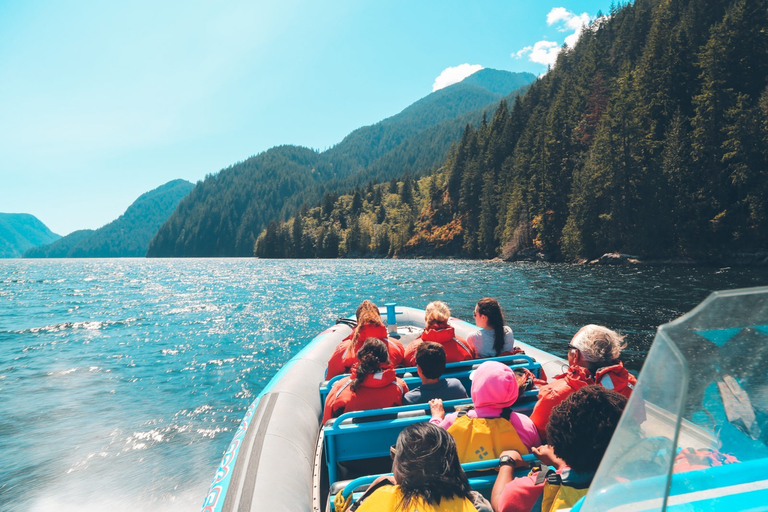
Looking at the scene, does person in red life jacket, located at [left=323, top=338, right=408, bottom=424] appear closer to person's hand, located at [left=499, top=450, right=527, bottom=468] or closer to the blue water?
person's hand, located at [left=499, top=450, right=527, bottom=468]

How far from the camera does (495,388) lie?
2.74 meters

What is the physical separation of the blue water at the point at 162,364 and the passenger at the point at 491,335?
15.4ft

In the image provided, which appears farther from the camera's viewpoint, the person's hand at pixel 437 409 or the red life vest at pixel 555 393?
the person's hand at pixel 437 409

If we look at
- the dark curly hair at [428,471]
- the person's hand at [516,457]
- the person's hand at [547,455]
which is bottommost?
the person's hand at [516,457]

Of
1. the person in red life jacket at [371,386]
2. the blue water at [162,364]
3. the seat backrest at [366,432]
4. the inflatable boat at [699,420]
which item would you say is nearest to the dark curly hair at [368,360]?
the person in red life jacket at [371,386]

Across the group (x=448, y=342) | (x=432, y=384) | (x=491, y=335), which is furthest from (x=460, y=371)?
(x=432, y=384)

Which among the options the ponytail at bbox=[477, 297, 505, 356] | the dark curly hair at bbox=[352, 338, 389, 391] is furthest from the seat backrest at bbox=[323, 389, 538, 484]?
the ponytail at bbox=[477, 297, 505, 356]

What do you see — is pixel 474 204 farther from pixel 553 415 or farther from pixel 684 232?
pixel 553 415

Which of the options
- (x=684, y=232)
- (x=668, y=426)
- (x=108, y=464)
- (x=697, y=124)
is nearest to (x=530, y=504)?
(x=668, y=426)

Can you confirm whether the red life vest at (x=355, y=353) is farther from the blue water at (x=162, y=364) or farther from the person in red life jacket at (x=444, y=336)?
the blue water at (x=162, y=364)

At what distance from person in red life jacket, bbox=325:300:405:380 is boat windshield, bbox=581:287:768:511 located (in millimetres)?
4016

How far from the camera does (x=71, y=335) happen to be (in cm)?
1564

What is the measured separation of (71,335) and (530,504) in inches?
749

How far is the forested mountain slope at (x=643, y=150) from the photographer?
3659 cm
